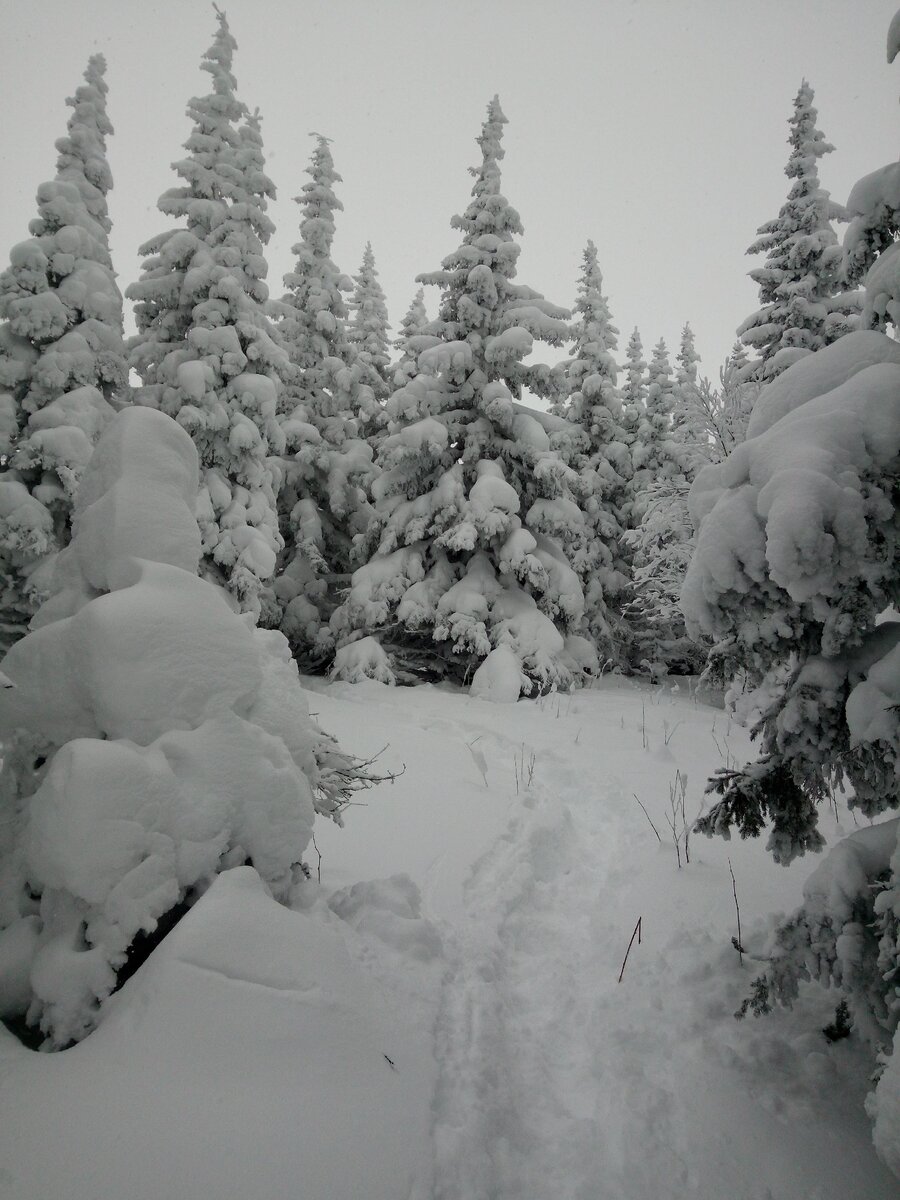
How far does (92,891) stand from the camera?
2359 millimetres

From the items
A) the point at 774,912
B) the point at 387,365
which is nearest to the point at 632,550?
the point at 387,365

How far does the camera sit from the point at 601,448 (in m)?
21.7

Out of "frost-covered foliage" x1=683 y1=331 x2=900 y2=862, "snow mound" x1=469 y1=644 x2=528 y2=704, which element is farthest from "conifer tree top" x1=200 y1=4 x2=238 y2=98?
"frost-covered foliage" x1=683 y1=331 x2=900 y2=862

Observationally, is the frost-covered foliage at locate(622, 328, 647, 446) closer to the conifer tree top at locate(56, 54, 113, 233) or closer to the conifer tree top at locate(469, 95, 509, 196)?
the conifer tree top at locate(469, 95, 509, 196)

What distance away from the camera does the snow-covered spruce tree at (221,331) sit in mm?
13297

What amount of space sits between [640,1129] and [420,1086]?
93 centimetres

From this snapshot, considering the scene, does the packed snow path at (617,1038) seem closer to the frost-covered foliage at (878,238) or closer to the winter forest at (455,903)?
the winter forest at (455,903)

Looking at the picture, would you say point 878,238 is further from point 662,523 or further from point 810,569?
point 662,523

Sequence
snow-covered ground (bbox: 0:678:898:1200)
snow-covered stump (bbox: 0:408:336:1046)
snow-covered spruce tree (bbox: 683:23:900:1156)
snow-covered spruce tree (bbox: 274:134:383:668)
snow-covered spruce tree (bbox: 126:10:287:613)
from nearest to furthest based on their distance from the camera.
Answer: snow-covered ground (bbox: 0:678:898:1200), snow-covered spruce tree (bbox: 683:23:900:1156), snow-covered stump (bbox: 0:408:336:1046), snow-covered spruce tree (bbox: 126:10:287:613), snow-covered spruce tree (bbox: 274:134:383:668)

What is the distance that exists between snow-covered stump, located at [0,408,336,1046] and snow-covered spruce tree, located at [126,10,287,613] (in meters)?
10.2

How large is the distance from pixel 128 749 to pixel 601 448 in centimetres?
Answer: 2127

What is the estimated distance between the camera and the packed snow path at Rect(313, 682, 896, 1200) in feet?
7.47

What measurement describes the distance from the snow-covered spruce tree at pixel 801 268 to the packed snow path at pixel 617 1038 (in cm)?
1123

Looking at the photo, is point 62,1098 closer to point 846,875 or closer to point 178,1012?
point 178,1012
